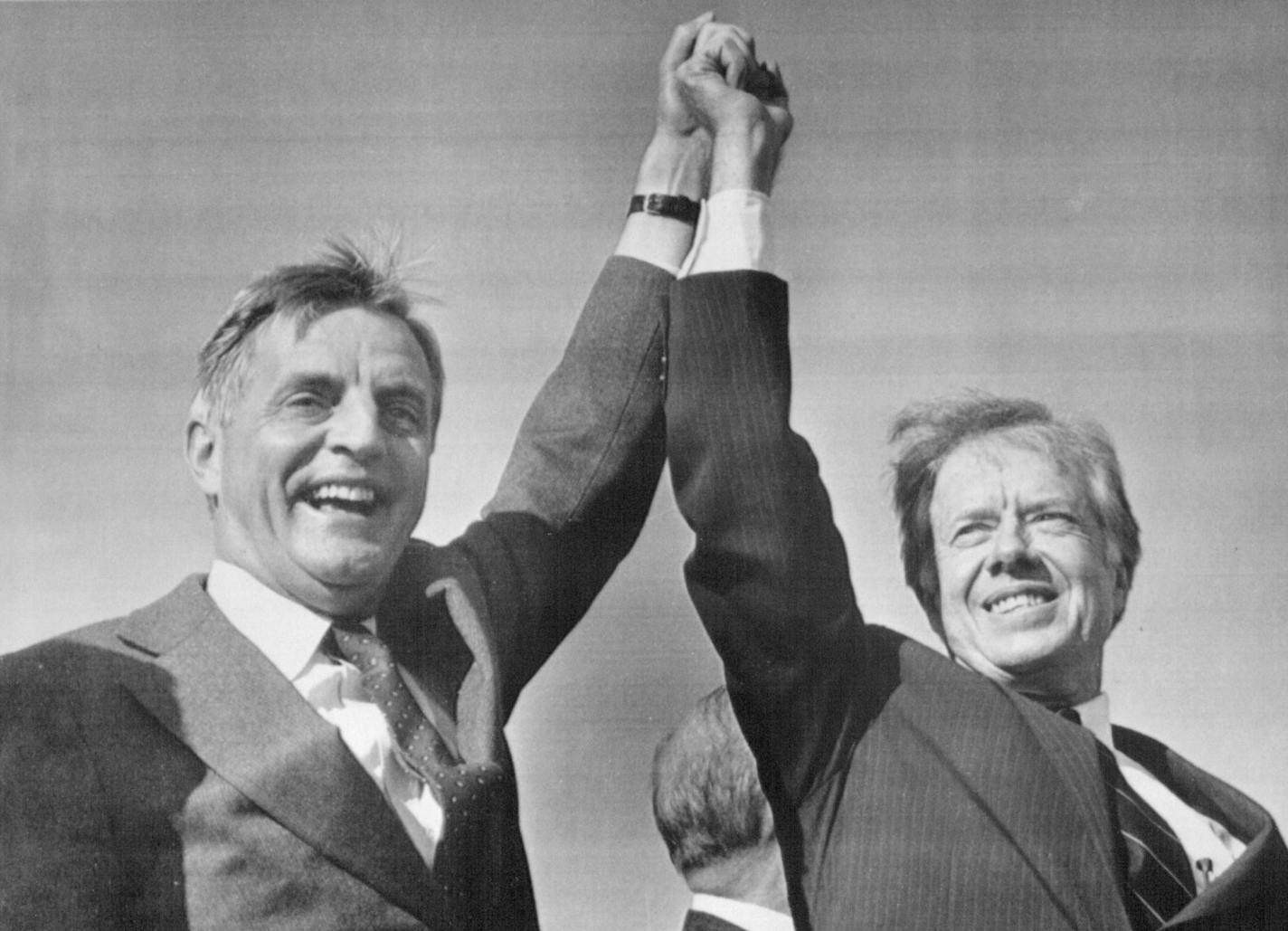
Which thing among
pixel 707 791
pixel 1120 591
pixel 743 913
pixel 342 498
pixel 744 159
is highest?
pixel 744 159

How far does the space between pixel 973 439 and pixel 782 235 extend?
0.39 metres

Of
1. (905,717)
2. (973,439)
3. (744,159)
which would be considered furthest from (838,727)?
(744,159)

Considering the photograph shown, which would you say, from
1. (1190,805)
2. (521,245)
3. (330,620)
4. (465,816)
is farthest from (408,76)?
(1190,805)

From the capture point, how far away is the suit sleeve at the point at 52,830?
1.77 m

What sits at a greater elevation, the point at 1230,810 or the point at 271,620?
the point at 271,620

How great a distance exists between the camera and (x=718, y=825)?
6.91 ft

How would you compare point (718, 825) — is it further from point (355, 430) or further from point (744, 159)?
point (744, 159)

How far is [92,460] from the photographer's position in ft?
7.52

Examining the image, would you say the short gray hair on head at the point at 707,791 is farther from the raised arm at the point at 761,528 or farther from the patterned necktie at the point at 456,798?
the patterned necktie at the point at 456,798

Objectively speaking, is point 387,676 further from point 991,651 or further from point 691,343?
point 991,651

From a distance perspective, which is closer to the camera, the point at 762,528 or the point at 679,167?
the point at 762,528

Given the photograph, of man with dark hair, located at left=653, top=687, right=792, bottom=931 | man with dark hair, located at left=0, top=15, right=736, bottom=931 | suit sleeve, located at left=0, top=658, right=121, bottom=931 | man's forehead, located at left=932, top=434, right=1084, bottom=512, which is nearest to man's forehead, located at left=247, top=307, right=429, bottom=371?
man with dark hair, located at left=0, top=15, right=736, bottom=931

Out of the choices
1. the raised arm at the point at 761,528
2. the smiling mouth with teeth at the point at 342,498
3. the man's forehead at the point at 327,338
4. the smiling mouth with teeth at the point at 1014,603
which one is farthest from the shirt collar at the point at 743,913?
the man's forehead at the point at 327,338

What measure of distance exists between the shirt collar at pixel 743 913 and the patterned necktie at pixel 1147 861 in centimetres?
38
